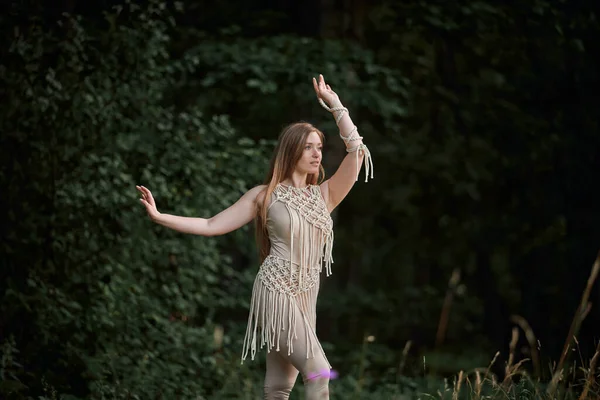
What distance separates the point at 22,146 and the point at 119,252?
92 centimetres

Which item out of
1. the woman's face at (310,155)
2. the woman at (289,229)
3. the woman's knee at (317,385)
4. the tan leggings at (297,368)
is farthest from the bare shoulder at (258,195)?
the woman's knee at (317,385)

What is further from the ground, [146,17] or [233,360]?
[146,17]

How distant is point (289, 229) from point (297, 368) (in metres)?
0.63

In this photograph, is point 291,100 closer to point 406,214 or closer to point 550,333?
point 550,333

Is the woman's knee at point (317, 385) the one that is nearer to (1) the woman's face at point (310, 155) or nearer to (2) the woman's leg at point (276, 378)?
(2) the woman's leg at point (276, 378)

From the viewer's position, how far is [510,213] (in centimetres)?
1053

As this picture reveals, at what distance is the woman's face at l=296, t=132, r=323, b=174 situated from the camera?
15.6 ft

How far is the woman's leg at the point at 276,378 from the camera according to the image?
15.6 feet

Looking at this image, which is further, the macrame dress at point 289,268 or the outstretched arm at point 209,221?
the outstretched arm at point 209,221

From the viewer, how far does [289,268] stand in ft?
15.4

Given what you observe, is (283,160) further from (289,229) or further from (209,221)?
(209,221)

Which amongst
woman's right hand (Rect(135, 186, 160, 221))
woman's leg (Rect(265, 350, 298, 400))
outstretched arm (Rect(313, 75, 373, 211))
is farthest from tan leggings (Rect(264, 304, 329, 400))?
woman's right hand (Rect(135, 186, 160, 221))

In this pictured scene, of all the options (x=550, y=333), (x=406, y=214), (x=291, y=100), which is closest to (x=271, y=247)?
(x=291, y=100)

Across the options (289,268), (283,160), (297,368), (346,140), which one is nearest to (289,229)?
(289,268)
